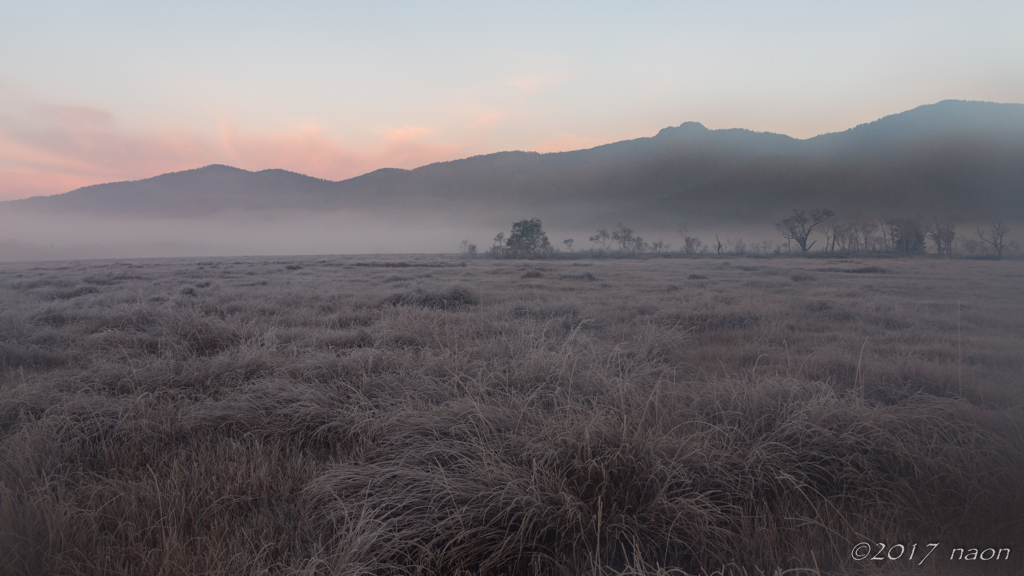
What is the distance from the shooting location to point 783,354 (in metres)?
5.53

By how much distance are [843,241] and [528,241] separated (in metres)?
55.3

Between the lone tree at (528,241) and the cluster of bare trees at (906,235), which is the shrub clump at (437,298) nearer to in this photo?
the cluster of bare trees at (906,235)

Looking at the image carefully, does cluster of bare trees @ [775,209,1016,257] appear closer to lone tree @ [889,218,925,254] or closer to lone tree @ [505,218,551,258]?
lone tree @ [889,218,925,254]

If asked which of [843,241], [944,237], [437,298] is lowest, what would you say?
[437,298]

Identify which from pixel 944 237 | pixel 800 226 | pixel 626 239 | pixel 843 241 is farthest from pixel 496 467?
pixel 800 226

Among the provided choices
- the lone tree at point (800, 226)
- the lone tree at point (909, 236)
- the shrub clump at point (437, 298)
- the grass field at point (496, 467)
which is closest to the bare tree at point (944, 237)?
the lone tree at point (909, 236)

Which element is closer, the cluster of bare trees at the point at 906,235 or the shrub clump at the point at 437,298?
the shrub clump at the point at 437,298

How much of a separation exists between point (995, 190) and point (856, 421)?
629 ft

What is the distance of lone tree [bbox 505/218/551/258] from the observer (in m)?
65.8

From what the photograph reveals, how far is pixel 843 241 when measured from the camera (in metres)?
68.4

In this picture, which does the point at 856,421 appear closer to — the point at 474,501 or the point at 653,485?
the point at 653,485

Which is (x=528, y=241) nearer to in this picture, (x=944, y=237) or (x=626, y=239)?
(x=626, y=239)

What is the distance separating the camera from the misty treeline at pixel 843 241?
151 ft

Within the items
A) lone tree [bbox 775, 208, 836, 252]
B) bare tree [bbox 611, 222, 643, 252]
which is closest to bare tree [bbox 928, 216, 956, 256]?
lone tree [bbox 775, 208, 836, 252]
